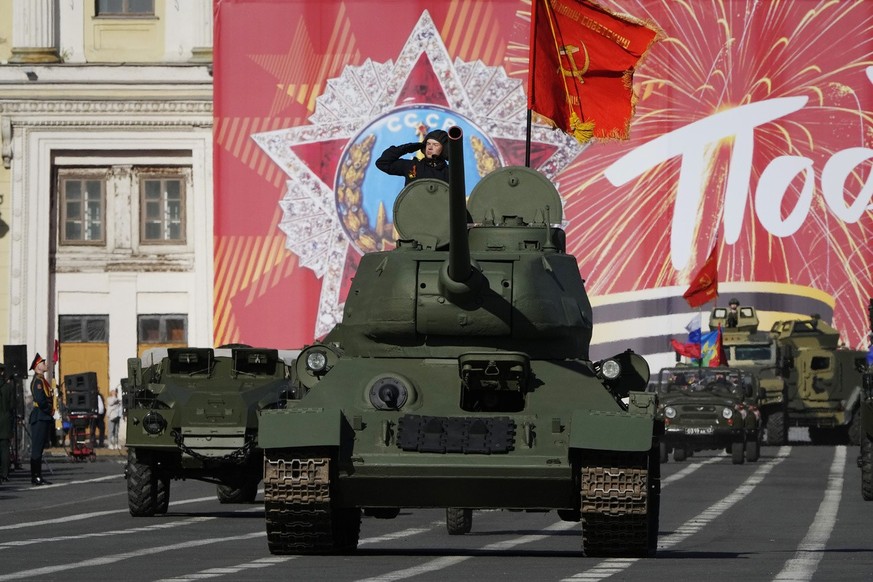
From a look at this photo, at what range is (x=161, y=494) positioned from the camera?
2439cm

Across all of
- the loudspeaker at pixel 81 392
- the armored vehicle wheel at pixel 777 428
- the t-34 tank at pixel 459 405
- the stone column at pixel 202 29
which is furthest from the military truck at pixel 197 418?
the stone column at pixel 202 29

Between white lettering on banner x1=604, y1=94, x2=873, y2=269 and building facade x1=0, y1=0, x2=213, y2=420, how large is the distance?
412 inches

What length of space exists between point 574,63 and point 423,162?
229 inches

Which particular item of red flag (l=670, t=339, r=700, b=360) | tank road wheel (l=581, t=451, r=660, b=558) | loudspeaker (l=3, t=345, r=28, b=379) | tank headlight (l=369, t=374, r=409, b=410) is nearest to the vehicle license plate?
red flag (l=670, t=339, r=700, b=360)

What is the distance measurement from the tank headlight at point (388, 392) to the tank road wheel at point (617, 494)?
1487mm

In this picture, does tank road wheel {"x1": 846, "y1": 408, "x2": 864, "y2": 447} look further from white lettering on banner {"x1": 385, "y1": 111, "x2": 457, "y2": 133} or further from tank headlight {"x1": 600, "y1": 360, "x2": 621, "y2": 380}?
tank headlight {"x1": 600, "y1": 360, "x2": 621, "y2": 380}

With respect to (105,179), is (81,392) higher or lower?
lower

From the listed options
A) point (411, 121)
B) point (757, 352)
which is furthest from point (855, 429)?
point (411, 121)

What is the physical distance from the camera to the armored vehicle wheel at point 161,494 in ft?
79.7

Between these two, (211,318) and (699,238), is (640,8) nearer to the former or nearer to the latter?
(699,238)

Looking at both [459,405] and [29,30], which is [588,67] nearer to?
[459,405]

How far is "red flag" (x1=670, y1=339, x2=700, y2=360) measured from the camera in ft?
150

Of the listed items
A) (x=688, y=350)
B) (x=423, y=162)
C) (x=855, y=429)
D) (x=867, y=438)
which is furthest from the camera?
(x=855, y=429)

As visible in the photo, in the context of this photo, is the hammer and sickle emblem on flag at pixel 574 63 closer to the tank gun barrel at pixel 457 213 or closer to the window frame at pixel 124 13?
the tank gun barrel at pixel 457 213
